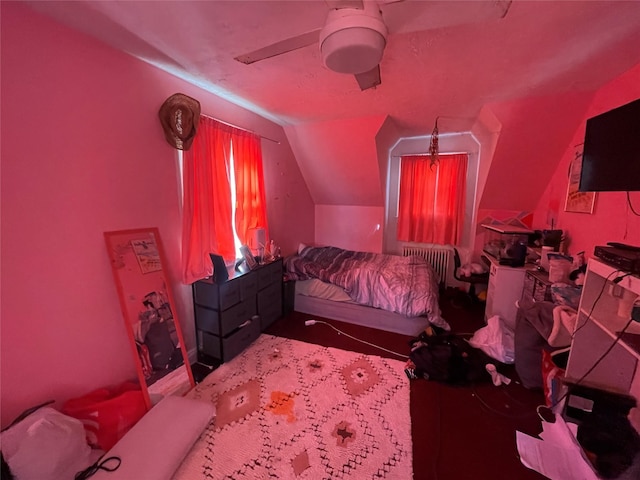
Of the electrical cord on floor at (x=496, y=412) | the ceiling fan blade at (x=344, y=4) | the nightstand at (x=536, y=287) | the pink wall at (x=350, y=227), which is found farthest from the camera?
the pink wall at (x=350, y=227)

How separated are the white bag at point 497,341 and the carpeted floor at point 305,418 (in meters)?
0.84

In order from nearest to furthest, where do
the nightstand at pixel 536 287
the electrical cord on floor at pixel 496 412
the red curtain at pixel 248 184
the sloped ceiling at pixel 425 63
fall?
the sloped ceiling at pixel 425 63 → the electrical cord on floor at pixel 496 412 → the nightstand at pixel 536 287 → the red curtain at pixel 248 184

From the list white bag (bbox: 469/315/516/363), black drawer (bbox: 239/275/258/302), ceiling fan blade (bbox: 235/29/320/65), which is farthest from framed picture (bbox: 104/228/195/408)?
white bag (bbox: 469/315/516/363)

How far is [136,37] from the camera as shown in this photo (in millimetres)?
1493

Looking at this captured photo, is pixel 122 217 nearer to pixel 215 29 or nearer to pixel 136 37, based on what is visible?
pixel 136 37

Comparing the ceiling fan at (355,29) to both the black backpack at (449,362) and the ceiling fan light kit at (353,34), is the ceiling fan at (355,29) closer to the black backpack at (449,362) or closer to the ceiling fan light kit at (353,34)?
the ceiling fan light kit at (353,34)

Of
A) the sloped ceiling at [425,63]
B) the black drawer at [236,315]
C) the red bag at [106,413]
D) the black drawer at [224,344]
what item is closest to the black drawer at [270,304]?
the black drawer at [236,315]

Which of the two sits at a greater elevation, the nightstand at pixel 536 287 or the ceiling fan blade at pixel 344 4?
the ceiling fan blade at pixel 344 4

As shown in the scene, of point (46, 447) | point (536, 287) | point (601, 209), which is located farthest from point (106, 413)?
point (601, 209)

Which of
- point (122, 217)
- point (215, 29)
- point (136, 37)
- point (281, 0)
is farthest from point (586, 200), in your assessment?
point (122, 217)

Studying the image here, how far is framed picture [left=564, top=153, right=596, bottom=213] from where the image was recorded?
85.8 inches

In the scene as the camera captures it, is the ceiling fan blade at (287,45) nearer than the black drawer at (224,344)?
Yes

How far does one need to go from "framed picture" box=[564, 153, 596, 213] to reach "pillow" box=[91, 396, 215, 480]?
3.43 meters

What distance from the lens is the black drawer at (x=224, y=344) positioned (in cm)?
229
